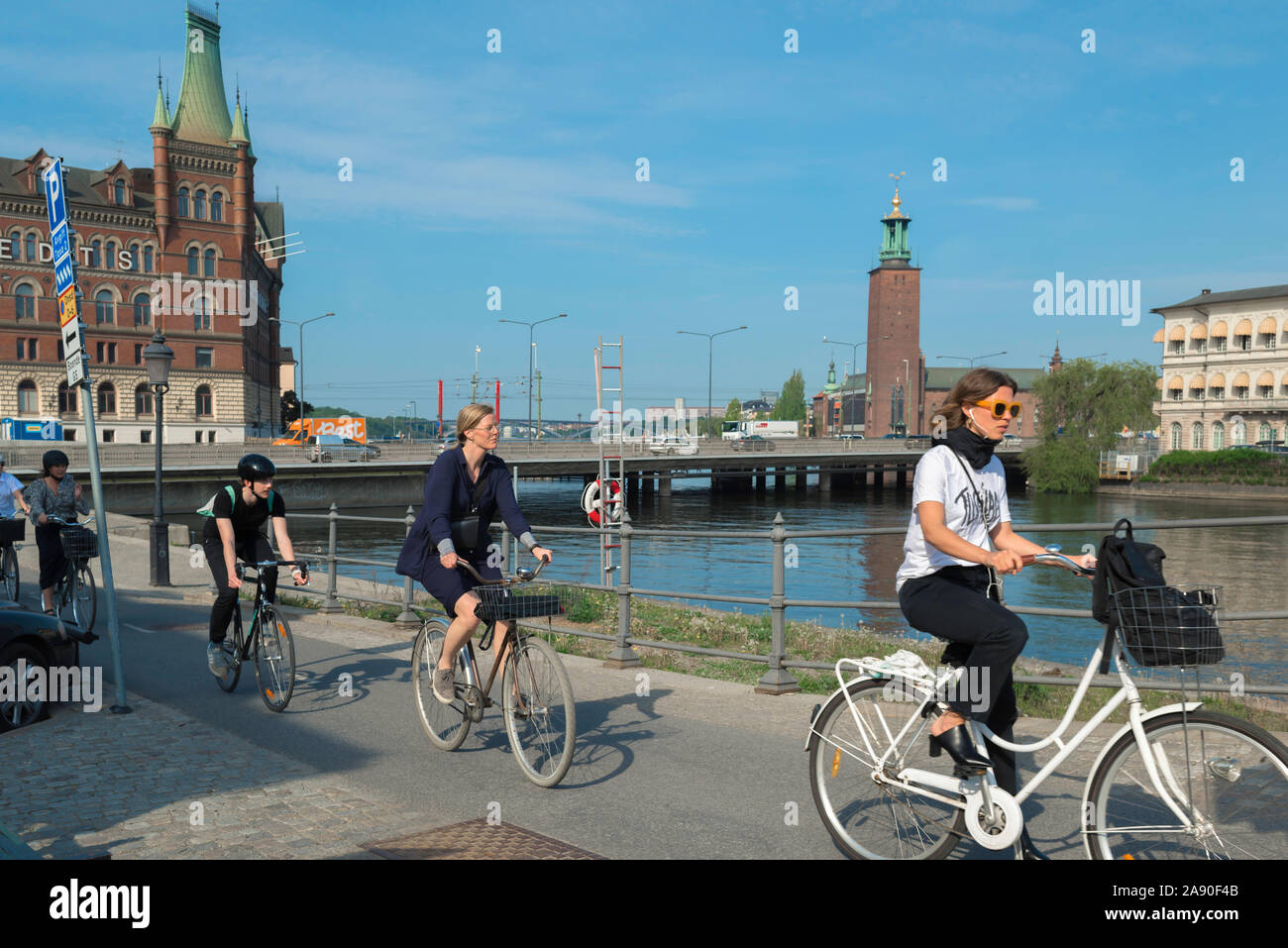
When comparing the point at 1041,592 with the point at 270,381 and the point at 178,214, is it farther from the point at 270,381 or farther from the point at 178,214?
the point at 270,381

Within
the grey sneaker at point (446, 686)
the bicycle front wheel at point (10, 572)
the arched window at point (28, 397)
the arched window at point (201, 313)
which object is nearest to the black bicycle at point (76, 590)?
the bicycle front wheel at point (10, 572)

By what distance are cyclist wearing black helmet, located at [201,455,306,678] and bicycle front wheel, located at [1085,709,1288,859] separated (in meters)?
5.70

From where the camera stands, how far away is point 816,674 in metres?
8.87

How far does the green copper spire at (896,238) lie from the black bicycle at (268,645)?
148 m

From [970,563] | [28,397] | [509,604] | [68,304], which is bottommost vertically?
[509,604]

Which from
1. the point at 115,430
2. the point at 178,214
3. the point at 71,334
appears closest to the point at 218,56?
the point at 178,214

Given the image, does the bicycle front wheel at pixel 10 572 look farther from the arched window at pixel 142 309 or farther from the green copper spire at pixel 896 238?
the green copper spire at pixel 896 238

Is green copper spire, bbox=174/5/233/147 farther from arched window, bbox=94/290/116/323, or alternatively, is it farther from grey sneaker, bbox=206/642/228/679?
grey sneaker, bbox=206/642/228/679

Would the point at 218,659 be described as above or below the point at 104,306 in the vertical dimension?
below

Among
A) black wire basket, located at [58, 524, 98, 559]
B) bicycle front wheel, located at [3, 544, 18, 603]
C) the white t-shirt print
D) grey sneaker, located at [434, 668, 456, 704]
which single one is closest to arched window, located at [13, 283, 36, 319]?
bicycle front wheel, located at [3, 544, 18, 603]

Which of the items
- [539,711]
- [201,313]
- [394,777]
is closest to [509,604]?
[539,711]

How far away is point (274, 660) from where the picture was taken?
7.44 meters

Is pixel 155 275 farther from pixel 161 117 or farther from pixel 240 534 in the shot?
pixel 240 534

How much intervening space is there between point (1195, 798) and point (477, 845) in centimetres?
Result: 287
